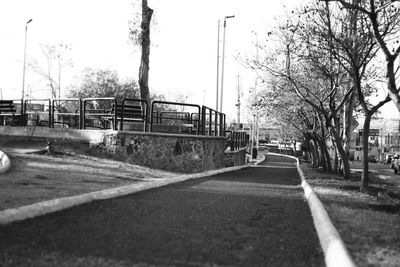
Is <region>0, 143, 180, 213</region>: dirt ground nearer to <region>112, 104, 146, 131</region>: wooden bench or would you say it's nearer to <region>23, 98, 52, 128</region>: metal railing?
<region>112, 104, 146, 131</region>: wooden bench

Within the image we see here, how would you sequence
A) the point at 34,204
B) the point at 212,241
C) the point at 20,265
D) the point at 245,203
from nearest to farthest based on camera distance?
the point at 20,265 → the point at 212,241 → the point at 34,204 → the point at 245,203

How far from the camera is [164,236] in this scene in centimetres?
508

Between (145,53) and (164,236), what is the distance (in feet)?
44.1

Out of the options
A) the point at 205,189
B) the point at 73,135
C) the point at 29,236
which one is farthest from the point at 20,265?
the point at 73,135

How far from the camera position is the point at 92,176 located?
9.80m

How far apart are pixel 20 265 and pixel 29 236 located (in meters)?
0.95

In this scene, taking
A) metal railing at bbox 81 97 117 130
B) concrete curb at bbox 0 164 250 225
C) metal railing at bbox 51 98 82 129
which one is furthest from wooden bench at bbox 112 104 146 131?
concrete curb at bbox 0 164 250 225

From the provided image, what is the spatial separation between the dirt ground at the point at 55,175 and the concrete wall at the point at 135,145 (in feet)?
1.84

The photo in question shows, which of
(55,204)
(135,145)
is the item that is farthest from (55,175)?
(135,145)

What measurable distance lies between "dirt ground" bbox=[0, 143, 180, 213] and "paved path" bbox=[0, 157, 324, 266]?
941 mm

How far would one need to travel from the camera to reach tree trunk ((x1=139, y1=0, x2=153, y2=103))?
A: 1760 cm

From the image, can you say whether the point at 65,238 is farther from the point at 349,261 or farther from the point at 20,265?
the point at 349,261

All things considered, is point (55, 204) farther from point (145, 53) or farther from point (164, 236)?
point (145, 53)

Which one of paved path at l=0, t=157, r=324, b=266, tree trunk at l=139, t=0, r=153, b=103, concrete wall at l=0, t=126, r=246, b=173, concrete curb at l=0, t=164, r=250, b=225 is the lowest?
paved path at l=0, t=157, r=324, b=266
